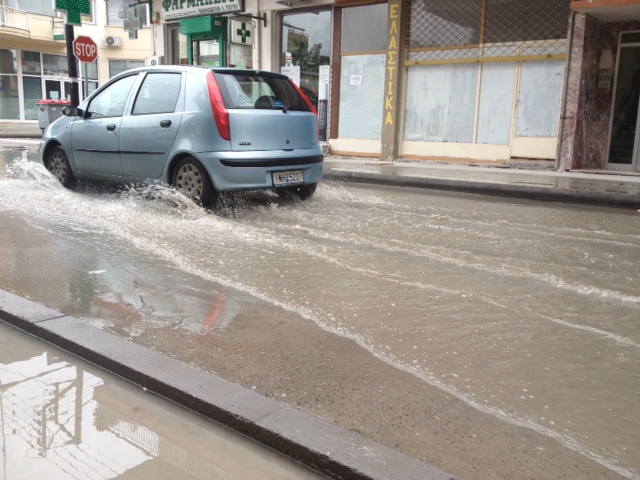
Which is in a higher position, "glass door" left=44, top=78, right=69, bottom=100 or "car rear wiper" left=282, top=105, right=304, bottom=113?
"glass door" left=44, top=78, right=69, bottom=100

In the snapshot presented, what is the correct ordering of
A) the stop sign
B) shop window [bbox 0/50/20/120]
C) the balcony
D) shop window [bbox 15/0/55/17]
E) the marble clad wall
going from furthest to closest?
shop window [bbox 0/50/20/120], shop window [bbox 15/0/55/17], the balcony, the stop sign, the marble clad wall

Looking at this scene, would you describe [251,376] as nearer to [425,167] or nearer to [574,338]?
[574,338]

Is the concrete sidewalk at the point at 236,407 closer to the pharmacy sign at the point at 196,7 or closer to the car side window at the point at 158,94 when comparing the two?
the car side window at the point at 158,94

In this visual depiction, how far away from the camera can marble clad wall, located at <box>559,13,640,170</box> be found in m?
12.3

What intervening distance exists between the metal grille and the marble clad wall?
1.77 ft

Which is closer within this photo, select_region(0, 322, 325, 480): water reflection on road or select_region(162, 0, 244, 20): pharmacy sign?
select_region(0, 322, 325, 480): water reflection on road

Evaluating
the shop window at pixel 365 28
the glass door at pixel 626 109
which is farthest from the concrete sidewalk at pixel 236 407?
the shop window at pixel 365 28

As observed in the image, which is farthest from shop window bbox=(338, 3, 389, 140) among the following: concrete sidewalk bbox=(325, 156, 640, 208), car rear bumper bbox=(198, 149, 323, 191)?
car rear bumper bbox=(198, 149, 323, 191)

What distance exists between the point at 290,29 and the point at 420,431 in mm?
16269

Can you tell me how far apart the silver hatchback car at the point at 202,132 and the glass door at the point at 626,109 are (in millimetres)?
8100

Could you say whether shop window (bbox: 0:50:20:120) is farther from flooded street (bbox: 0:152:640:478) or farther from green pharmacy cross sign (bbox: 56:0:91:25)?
flooded street (bbox: 0:152:640:478)

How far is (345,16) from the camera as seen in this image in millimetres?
16031

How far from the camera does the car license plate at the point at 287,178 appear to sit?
7076 millimetres

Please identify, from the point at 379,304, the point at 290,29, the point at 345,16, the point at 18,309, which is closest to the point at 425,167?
the point at 345,16
